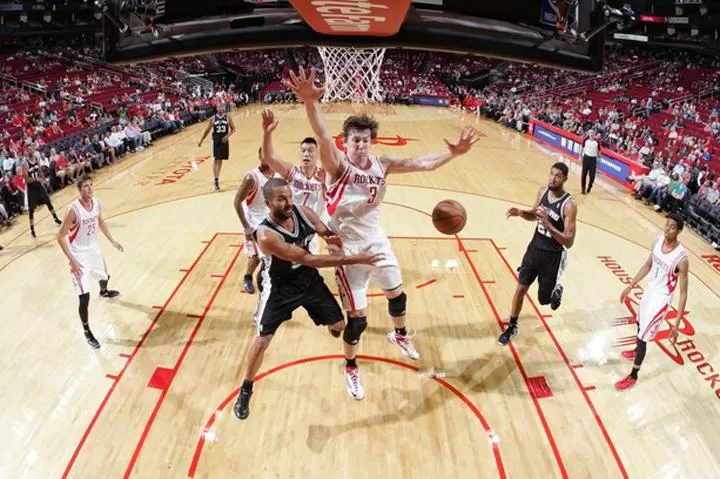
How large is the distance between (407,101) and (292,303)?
26322 mm

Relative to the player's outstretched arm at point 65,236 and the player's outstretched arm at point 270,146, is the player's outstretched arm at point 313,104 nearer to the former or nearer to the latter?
the player's outstretched arm at point 270,146

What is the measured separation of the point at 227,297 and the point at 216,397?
1.95 metres

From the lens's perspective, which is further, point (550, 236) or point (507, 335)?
point (507, 335)

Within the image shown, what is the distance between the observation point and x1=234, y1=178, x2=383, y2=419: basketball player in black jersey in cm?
351

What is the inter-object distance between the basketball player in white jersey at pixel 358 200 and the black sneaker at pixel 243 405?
33.9 inches

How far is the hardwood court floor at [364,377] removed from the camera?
12.5 feet

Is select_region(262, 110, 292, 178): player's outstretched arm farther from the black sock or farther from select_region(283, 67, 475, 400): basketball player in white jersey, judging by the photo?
the black sock

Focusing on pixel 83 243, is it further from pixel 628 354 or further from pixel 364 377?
pixel 628 354

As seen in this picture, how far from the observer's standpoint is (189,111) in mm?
21500

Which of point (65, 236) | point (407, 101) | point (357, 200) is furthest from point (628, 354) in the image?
point (407, 101)

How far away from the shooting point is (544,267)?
489 centimetres

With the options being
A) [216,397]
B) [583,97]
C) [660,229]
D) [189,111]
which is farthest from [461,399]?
[583,97]

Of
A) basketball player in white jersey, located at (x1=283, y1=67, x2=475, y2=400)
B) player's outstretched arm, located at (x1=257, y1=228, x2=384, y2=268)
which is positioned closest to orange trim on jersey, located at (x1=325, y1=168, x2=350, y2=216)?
basketball player in white jersey, located at (x1=283, y1=67, x2=475, y2=400)

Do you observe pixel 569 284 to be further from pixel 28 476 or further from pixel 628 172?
pixel 628 172
